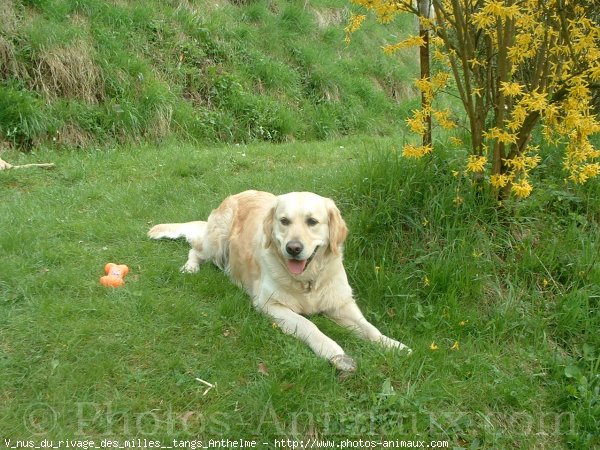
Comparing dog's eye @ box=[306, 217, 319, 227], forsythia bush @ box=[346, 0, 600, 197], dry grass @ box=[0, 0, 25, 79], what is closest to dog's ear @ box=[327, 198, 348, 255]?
dog's eye @ box=[306, 217, 319, 227]

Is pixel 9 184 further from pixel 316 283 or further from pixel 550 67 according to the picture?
pixel 550 67

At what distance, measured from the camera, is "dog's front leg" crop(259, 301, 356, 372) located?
3.03 meters

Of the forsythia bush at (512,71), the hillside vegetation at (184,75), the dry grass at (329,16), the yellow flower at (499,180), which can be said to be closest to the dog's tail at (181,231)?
the forsythia bush at (512,71)

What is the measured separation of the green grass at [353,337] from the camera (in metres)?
2.74

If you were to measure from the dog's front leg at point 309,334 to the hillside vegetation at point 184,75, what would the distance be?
5.13m

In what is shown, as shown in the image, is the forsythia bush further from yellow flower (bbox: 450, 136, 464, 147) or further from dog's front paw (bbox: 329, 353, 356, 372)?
dog's front paw (bbox: 329, 353, 356, 372)

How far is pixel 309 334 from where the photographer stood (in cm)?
325

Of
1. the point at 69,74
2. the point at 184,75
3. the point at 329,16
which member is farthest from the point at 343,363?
the point at 329,16

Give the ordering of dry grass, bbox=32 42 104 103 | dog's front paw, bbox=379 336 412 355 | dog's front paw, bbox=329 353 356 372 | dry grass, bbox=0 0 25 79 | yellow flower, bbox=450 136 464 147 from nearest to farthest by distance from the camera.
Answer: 1. dog's front paw, bbox=329 353 356 372
2. dog's front paw, bbox=379 336 412 355
3. yellow flower, bbox=450 136 464 147
4. dry grass, bbox=0 0 25 79
5. dry grass, bbox=32 42 104 103

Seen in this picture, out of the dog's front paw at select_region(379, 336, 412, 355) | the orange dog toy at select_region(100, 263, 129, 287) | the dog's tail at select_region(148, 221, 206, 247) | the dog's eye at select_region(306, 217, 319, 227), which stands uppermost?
the dog's eye at select_region(306, 217, 319, 227)

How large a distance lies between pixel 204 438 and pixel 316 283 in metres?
1.28

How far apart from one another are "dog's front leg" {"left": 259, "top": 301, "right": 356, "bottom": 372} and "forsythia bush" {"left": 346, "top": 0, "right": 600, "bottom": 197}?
52.9 inches

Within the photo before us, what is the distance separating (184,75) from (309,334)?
6930 millimetres

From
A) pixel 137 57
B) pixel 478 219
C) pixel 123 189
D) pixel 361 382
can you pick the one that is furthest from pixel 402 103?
pixel 361 382
